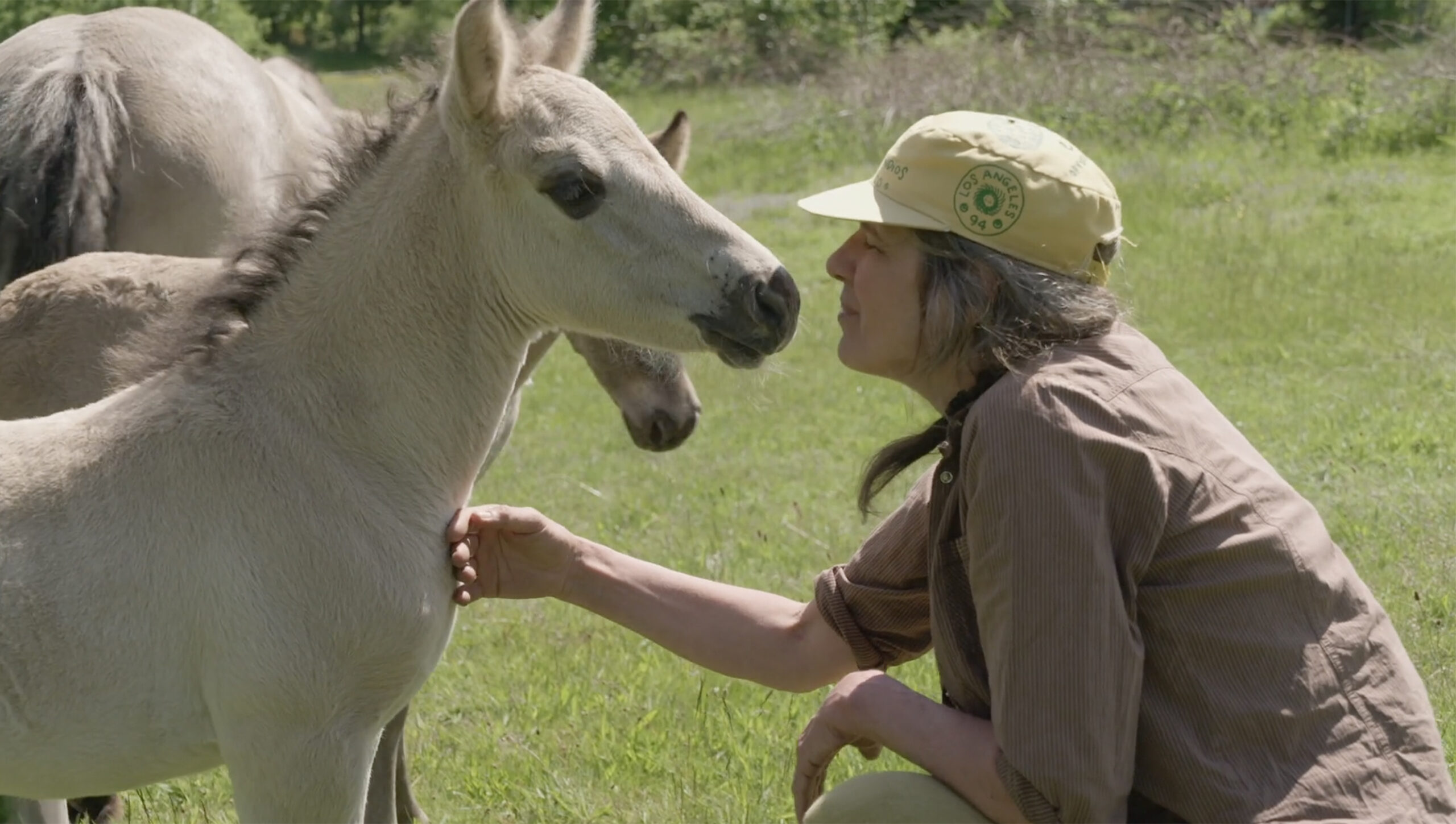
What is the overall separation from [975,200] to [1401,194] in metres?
9.38

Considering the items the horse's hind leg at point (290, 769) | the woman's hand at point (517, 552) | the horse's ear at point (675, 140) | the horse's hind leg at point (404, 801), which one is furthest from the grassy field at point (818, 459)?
the horse's hind leg at point (290, 769)

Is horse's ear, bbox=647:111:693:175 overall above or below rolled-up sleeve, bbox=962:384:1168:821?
below

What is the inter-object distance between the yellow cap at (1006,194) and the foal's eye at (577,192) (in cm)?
48

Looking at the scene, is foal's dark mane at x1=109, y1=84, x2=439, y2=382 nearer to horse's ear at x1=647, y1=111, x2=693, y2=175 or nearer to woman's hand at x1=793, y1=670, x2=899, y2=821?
woman's hand at x1=793, y1=670, x2=899, y2=821

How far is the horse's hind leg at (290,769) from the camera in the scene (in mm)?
2553

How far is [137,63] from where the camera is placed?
4715 mm

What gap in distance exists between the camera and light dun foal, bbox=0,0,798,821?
253 centimetres

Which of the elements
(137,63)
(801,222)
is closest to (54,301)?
(137,63)

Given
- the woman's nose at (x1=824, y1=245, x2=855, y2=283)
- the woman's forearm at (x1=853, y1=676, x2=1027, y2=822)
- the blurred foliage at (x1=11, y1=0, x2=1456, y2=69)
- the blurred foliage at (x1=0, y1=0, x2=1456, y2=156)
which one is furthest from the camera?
the blurred foliage at (x1=11, y1=0, x2=1456, y2=69)

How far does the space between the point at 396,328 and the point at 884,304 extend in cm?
87

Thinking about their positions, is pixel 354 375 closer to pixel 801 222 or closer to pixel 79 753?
pixel 79 753

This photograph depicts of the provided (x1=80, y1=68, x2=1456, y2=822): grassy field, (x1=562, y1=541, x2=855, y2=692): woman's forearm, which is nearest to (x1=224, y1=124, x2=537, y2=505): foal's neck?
(x1=562, y1=541, x2=855, y2=692): woman's forearm

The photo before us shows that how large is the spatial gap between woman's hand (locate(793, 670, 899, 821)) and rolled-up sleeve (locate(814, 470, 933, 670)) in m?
0.25

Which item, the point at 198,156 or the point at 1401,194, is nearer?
the point at 198,156
